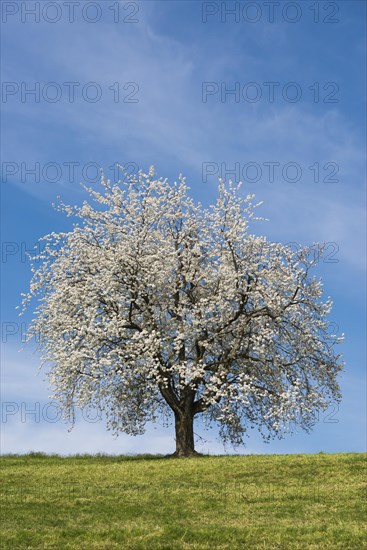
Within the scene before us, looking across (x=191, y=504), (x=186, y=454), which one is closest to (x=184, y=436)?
(x=186, y=454)

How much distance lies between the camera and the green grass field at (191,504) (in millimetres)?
16906

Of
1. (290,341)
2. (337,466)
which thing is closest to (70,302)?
(290,341)

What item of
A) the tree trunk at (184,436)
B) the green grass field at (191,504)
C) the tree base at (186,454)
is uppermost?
the tree trunk at (184,436)

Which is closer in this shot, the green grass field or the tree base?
the green grass field

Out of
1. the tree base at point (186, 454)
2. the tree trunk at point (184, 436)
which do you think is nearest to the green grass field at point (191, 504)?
the tree base at point (186, 454)

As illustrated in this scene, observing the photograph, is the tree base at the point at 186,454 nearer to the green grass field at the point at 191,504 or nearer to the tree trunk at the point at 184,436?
the tree trunk at the point at 184,436

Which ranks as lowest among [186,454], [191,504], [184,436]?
[191,504]

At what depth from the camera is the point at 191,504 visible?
21750mm

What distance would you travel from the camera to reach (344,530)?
17.7m

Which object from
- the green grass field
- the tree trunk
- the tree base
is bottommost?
the green grass field

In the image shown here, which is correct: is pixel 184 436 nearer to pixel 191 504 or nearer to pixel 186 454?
pixel 186 454

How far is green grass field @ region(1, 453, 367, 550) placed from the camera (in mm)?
16906

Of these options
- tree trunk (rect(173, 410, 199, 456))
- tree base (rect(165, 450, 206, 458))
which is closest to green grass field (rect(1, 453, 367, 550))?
tree base (rect(165, 450, 206, 458))

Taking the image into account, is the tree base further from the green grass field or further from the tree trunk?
the green grass field
